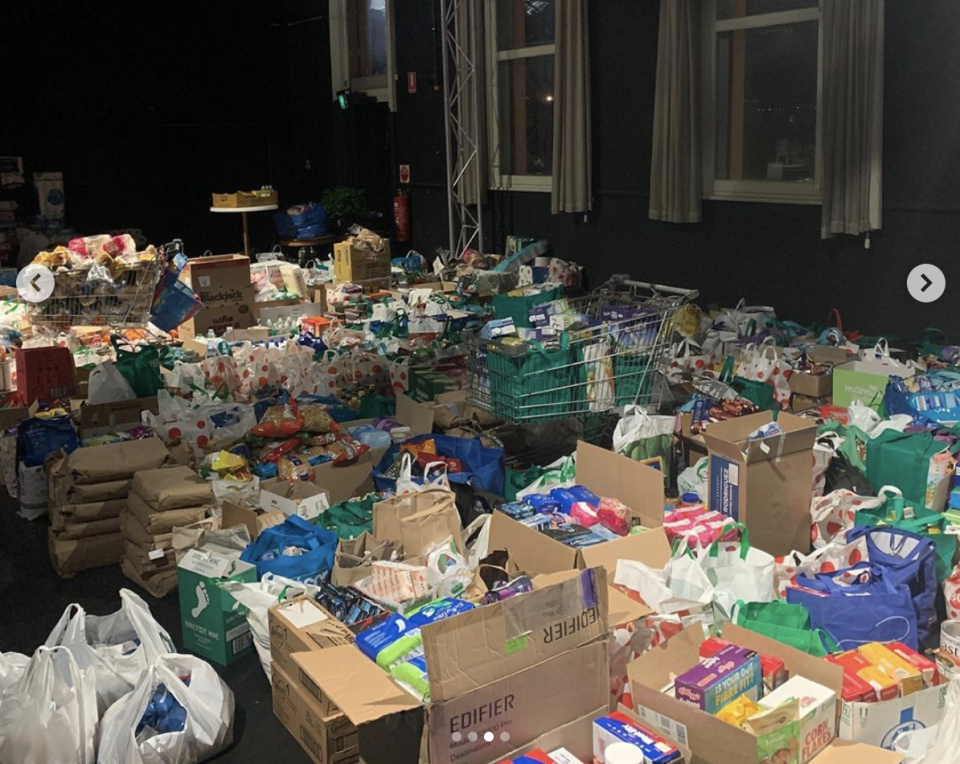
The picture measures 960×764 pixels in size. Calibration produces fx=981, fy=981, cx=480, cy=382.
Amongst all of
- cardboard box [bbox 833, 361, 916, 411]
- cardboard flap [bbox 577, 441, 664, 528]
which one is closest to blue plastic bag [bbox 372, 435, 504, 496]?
cardboard flap [bbox 577, 441, 664, 528]

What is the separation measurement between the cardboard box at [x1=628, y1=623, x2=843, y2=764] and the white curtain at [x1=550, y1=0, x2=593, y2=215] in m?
5.46

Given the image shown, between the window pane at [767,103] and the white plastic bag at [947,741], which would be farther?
the window pane at [767,103]

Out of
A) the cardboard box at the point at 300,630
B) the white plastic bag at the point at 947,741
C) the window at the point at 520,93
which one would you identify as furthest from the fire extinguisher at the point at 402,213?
the white plastic bag at the point at 947,741

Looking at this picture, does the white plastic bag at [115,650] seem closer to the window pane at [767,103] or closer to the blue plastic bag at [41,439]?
the blue plastic bag at [41,439]

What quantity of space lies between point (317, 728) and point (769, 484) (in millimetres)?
1754

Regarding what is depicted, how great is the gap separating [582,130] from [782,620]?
17.6 feet

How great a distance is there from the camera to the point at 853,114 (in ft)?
18.2

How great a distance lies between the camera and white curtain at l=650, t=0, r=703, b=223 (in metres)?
6.51

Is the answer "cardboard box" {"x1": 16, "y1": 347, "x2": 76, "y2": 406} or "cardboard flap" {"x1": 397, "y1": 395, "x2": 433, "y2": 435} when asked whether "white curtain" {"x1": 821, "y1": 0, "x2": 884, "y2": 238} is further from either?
"cardboard box" {"x1": 16, "y1": 347, "x2": 76, "y2": 406}

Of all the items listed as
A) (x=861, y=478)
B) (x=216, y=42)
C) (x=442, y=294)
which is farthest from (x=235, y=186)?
(x=861, y=478)

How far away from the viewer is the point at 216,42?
37.1 ft

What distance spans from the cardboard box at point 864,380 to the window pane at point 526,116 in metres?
4.10

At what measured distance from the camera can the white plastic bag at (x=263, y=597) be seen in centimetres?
298

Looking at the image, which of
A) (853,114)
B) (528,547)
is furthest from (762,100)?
(528,547)
